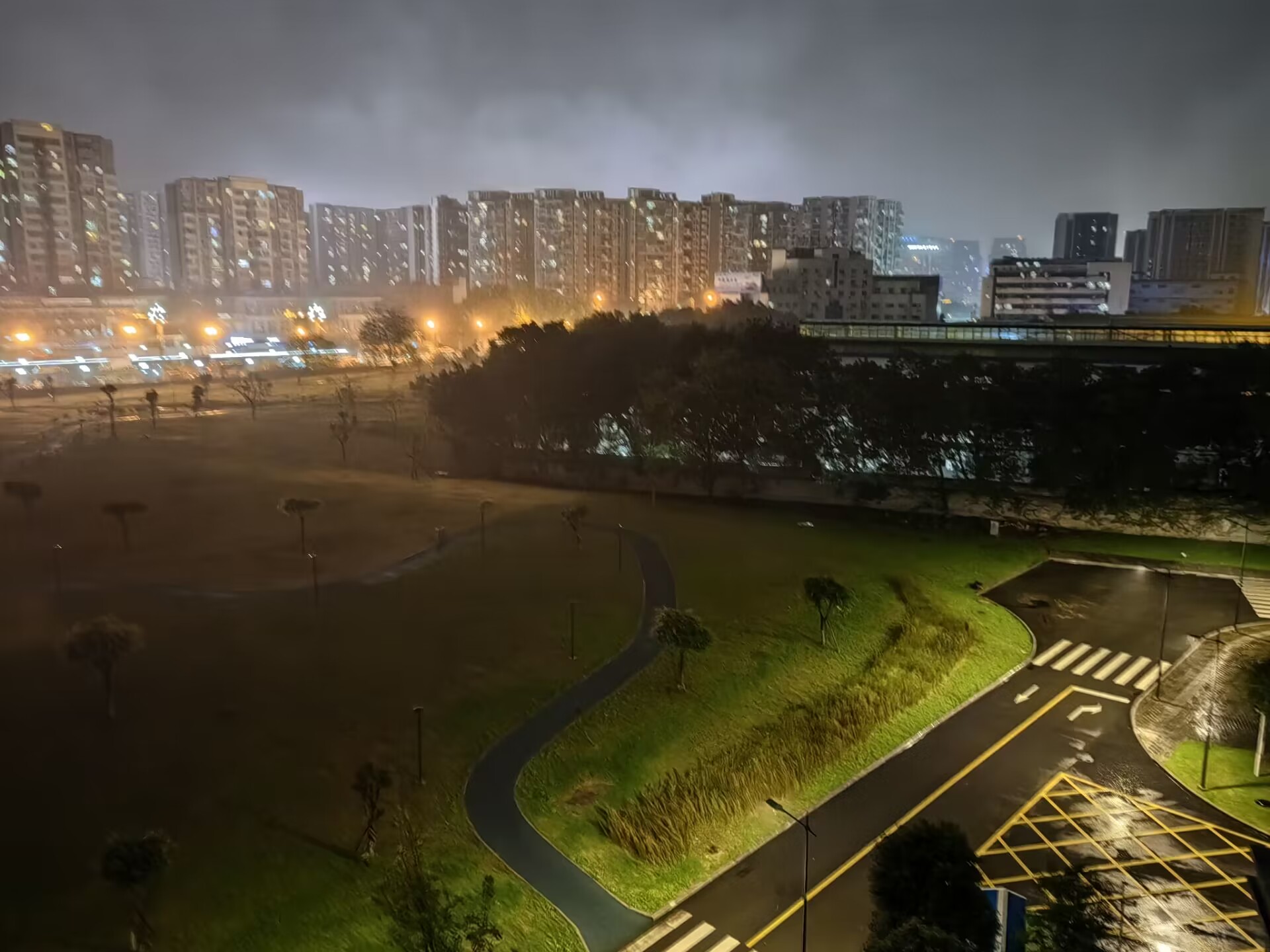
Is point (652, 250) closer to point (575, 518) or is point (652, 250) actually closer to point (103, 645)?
point (575, 518)

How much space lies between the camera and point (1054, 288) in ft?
277

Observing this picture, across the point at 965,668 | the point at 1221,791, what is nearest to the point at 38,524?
the point at 965,668

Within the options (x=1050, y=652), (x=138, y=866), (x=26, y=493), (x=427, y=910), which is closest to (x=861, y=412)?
(x=1050, y=652)

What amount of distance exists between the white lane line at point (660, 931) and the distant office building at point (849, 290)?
68.1 meters

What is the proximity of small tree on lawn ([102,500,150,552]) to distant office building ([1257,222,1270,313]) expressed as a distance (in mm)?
110150

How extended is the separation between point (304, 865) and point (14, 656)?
9089mm

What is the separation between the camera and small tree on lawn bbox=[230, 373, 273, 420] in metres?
52.1

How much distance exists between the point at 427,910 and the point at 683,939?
3443 millimetres

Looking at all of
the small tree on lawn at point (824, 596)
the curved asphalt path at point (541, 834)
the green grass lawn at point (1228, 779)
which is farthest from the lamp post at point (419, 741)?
the green grass lawn at point (1228, 779)

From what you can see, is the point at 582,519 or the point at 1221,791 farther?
the point at 582,519

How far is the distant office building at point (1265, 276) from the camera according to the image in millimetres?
101688

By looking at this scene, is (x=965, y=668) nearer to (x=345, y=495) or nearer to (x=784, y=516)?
(x=784, y=516)

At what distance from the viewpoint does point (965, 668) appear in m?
20.1

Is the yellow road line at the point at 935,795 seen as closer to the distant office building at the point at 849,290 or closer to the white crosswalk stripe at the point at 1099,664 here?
the white crosswalk stripe at the point at 1099,664
